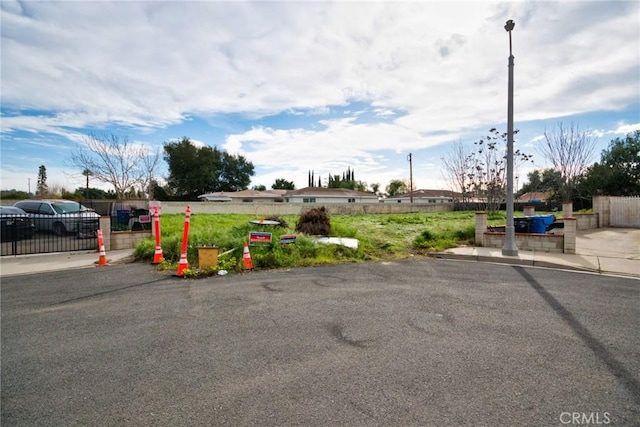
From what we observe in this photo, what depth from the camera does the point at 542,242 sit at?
32.8ft

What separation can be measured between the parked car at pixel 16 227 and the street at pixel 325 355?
20.5 feet

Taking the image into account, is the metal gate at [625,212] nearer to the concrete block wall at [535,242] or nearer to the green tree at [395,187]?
the concrete block wall at [535,242]

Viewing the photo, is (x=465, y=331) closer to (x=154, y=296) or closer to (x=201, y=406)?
(x=201, y=406)

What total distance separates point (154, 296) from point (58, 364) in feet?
8.09

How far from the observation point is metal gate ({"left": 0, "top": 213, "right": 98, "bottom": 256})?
10.8 m

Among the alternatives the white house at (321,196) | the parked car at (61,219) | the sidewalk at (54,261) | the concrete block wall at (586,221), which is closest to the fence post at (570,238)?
the concrete block wall at (586,221)

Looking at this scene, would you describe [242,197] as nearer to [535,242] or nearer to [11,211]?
[11,211]

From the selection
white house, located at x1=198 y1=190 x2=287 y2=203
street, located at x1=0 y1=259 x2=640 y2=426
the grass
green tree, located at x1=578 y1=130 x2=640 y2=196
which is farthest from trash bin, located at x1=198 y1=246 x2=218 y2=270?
white house, located at x1=198 y1=190 x2=287 y2=203

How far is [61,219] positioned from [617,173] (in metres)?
39.2

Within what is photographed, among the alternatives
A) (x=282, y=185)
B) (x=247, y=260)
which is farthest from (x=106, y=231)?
(x=282, y=185)

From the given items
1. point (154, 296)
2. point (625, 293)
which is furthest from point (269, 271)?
point (625, 293)

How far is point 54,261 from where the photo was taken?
9.55m

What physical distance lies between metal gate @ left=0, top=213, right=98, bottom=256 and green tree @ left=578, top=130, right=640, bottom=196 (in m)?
35.6

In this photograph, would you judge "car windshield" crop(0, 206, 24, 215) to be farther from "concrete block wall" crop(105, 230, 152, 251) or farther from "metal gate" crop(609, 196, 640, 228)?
"metal gate" crop(609, 196, 640, 228)
